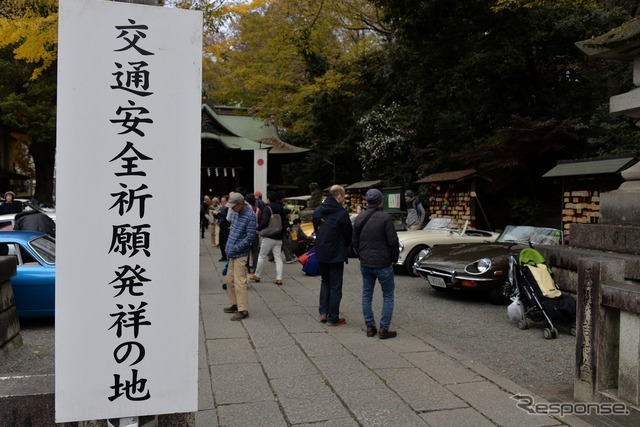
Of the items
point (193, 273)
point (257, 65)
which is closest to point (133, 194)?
point (193, 273)

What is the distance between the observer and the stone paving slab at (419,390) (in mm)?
3988

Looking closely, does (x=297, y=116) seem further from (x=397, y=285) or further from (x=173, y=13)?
(x=173, y=13)

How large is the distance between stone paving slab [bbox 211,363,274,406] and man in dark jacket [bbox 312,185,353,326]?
1849 millimetres

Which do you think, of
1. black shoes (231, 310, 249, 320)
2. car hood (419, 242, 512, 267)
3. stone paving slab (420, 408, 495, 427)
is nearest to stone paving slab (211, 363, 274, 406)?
stone paving slab (420, 408, 495, 427)

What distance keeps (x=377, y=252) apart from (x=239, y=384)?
2.24 metres

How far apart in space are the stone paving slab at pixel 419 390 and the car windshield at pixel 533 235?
466 cm

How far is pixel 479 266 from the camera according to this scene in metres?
8.05

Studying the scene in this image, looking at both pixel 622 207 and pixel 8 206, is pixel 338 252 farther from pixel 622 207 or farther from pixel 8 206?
pixel 8 206

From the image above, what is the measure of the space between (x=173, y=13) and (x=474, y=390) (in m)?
3.69

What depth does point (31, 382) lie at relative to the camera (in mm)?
2738

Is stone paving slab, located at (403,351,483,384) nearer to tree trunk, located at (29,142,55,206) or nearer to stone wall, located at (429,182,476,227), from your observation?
stone wall, located at (429,182,476,227)

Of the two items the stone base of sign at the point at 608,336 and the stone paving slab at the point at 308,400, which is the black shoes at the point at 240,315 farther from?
the stone base of sign at the point at 608,336

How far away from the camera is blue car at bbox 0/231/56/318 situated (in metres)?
6.54

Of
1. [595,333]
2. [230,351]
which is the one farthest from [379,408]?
[230,351]
